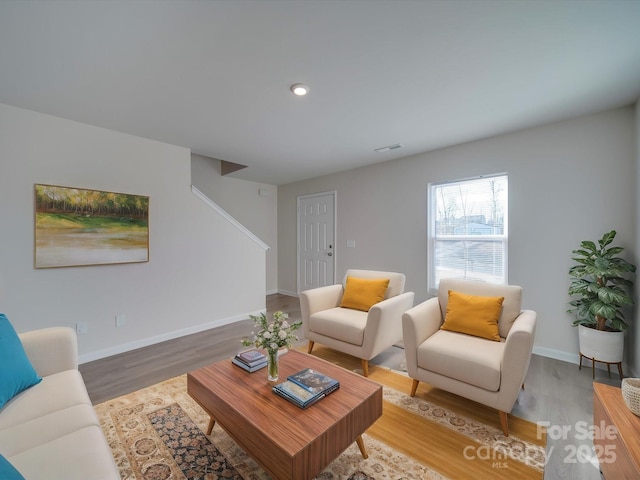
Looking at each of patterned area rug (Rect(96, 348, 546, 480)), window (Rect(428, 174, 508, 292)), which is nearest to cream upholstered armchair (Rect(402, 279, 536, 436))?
patterned area rug (Rect(96, 348, 546, 480))

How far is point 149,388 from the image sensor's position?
230cm

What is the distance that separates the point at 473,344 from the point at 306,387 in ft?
4.27

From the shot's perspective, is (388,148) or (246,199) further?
(246,199)

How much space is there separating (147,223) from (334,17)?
2883mm

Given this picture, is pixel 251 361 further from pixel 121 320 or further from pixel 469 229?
Answer: pixel 469 229

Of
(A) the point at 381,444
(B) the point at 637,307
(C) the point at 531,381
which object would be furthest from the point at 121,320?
(B) the point at 637,307

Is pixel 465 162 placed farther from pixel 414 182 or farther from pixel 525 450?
pixel 525 450

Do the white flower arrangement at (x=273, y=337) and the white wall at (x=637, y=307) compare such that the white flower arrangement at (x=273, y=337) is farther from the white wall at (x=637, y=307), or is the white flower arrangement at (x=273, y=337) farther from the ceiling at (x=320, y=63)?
the white wall at (x=637, y=307)

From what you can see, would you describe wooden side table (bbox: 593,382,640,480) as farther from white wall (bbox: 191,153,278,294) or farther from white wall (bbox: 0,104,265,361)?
white wall (bbox: 191,153,278,294)

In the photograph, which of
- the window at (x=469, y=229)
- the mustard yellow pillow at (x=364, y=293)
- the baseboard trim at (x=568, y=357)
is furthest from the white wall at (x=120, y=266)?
the baseboard trim at (x=568, y=357)

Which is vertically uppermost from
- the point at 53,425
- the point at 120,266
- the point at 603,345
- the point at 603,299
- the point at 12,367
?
the point at 120,266

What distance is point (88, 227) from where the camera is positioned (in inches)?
113

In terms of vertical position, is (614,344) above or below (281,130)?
below

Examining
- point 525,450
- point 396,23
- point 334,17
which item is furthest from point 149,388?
point 396,23
